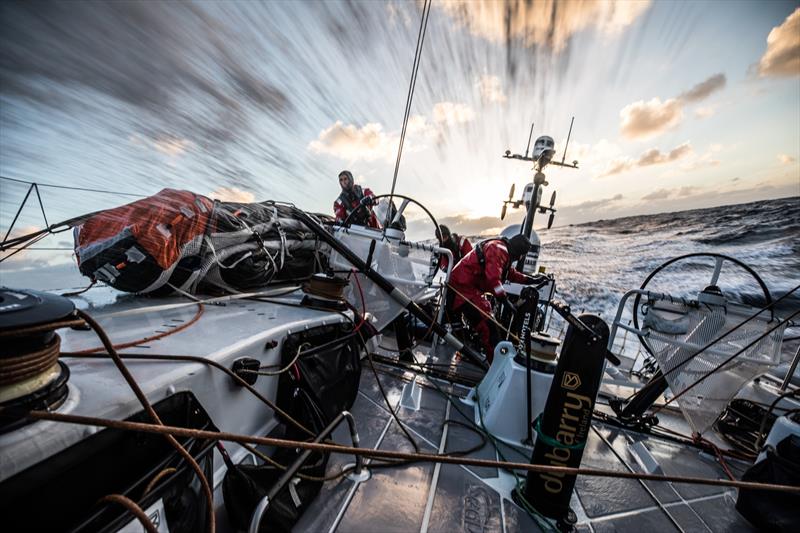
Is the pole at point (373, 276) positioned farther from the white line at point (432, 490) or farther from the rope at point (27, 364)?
the rope at point (27, 364)

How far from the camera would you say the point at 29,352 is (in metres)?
0.69

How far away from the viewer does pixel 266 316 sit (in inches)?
77.0

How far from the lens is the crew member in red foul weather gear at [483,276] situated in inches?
148

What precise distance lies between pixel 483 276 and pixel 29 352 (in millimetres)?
3824

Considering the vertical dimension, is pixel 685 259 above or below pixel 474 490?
above

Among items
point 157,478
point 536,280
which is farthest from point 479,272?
point 157,478

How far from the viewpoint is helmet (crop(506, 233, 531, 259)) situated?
3.88m

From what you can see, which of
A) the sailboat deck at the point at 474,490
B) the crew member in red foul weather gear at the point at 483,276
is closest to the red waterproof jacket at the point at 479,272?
the crew member in red foul weather gear at the point at 483,276

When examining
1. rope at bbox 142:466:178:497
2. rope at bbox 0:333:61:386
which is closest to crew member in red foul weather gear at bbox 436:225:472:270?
rope at bbox 142:466:178:497

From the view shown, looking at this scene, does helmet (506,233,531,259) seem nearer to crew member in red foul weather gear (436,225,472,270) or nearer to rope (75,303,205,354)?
crew member in red foul weather gear (436,225,472,270)

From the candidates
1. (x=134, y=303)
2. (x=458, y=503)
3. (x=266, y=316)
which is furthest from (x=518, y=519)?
(x=134, y=303)

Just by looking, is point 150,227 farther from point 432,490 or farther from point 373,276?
point 432,490

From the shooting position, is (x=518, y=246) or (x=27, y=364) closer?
(x=27, y=364)

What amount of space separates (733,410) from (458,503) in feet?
11.5
